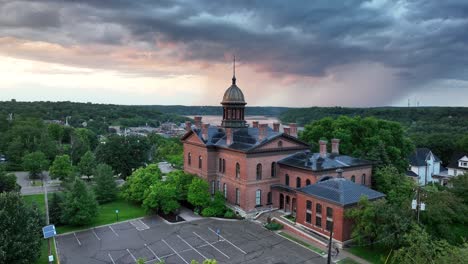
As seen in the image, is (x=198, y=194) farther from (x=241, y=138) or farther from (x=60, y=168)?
(x=60, y=168)

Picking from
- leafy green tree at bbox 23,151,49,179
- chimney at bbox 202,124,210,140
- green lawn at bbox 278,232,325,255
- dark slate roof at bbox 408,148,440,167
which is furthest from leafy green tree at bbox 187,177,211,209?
dark slate roof at bbox 408,148,440,167

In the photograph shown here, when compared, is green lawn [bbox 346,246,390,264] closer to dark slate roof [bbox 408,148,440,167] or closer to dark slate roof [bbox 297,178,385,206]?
dark slate roof [bbox 297,178,385,206]

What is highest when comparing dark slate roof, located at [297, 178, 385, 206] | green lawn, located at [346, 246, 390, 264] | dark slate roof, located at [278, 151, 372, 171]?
dark slate roof, located at [278, 151, 372, 171]

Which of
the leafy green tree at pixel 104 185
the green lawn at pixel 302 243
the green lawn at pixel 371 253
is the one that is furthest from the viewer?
the leafy green tree at pixel 104 185

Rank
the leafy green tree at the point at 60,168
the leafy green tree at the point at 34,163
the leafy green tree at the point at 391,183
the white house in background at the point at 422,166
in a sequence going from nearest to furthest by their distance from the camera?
the leafy green tree at the point at 391,183 < the leafy green tree at the point at 60,168 < the leafy green tree at the point at 34,163 < the white house in background at the point at 422,166

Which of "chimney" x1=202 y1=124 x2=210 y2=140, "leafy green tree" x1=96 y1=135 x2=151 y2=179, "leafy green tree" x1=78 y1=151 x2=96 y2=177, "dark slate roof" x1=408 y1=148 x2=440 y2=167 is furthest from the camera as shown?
"dark slate roof" x1=408 y1=148 x2=440 y2=167

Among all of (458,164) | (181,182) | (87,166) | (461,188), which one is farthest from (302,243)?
(458,164)

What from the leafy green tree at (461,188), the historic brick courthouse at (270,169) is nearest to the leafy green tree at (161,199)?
the historic brick courthouse at (270,169)

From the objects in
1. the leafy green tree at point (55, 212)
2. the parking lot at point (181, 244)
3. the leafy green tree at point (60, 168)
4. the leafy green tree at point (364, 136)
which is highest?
the leafy green tree at point (364, 136)

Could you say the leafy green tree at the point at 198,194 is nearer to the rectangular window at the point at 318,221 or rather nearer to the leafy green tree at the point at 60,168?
the rectangular window at the point at 318,221
